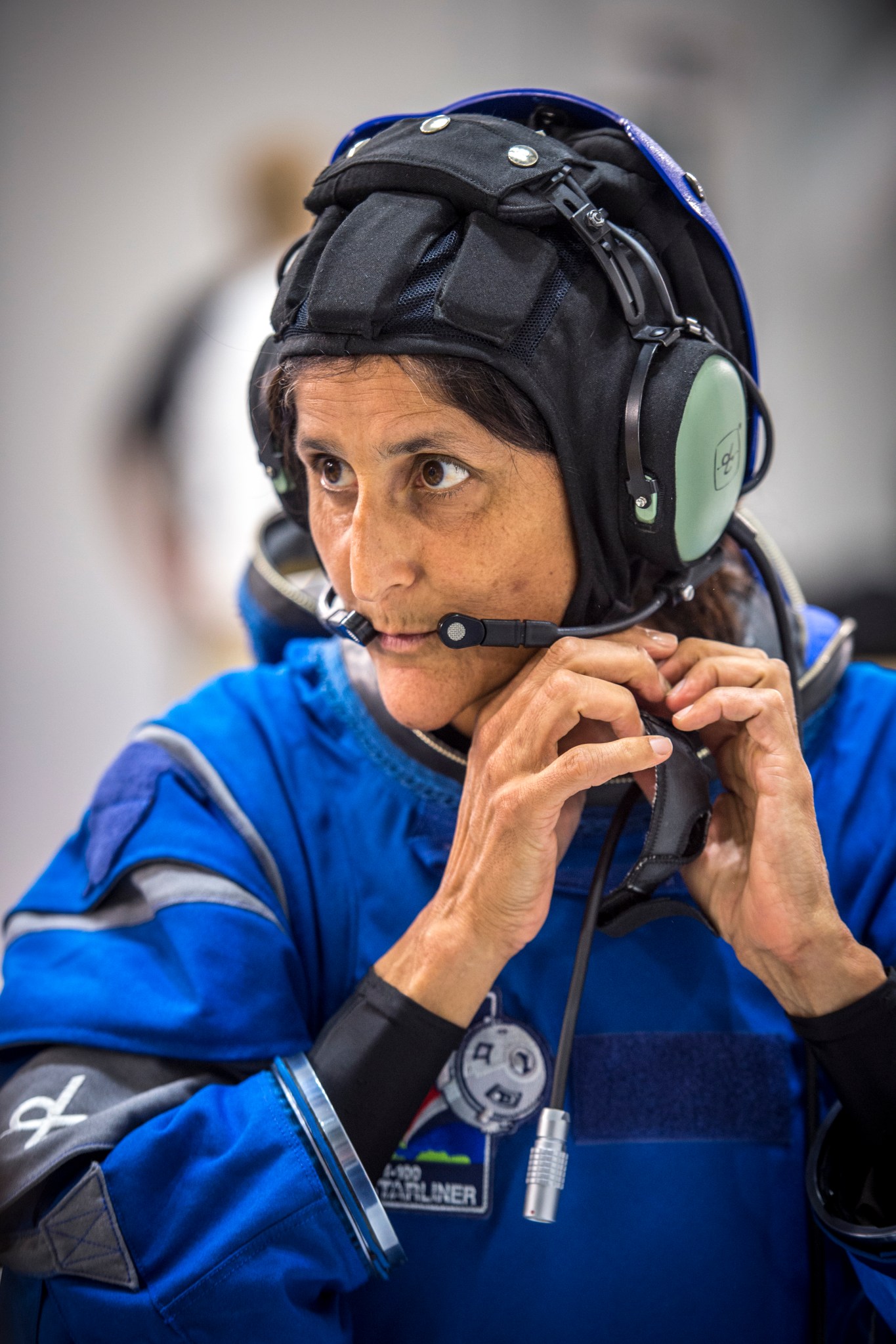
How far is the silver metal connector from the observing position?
0.86 m

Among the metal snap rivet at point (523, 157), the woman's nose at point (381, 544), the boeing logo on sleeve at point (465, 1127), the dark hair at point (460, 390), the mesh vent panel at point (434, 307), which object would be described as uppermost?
the metal snap rivet at point (523, 157)

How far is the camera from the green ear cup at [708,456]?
943 millimetres

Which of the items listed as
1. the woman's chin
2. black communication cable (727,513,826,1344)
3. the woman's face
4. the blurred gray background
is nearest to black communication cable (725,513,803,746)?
black communication cable (727,513,826,1344)

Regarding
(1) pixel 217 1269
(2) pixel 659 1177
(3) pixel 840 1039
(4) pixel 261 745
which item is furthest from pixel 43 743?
(3) pixel 840 1039

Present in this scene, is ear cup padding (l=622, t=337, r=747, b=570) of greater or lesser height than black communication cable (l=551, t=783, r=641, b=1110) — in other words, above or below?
above

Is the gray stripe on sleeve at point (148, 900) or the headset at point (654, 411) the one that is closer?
the headset at point (654, 411)

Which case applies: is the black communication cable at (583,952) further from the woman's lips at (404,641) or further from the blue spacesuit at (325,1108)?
the woman's lips at (404,641)

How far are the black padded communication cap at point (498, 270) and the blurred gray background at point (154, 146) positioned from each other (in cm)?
80

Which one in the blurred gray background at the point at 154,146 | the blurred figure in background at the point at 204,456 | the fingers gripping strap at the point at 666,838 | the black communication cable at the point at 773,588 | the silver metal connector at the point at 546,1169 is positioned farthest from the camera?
the blurred figure in background at the point at 204,456

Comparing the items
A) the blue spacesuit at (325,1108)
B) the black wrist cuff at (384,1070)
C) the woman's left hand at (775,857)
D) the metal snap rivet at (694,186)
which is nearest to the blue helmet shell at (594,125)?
the metal snap rivet at (694,186)

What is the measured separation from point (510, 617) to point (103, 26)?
1467 mm

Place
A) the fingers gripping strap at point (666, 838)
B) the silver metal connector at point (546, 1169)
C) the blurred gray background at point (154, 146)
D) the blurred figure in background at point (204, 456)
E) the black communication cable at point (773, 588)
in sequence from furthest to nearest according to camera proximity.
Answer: the blurred figure in background at point (204, 456), the blurred gray background at point (154, 146), the black communication cable at point (773, 588), the fingers gripping strap at point (666, 838), the silver metal connector at point (546, 1169)

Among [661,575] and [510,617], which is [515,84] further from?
[510,617]

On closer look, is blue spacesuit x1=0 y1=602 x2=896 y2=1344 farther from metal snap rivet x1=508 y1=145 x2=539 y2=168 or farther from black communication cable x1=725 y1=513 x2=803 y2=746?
metal snap rivet x1=508 y1=145 x2=539 y2=168
